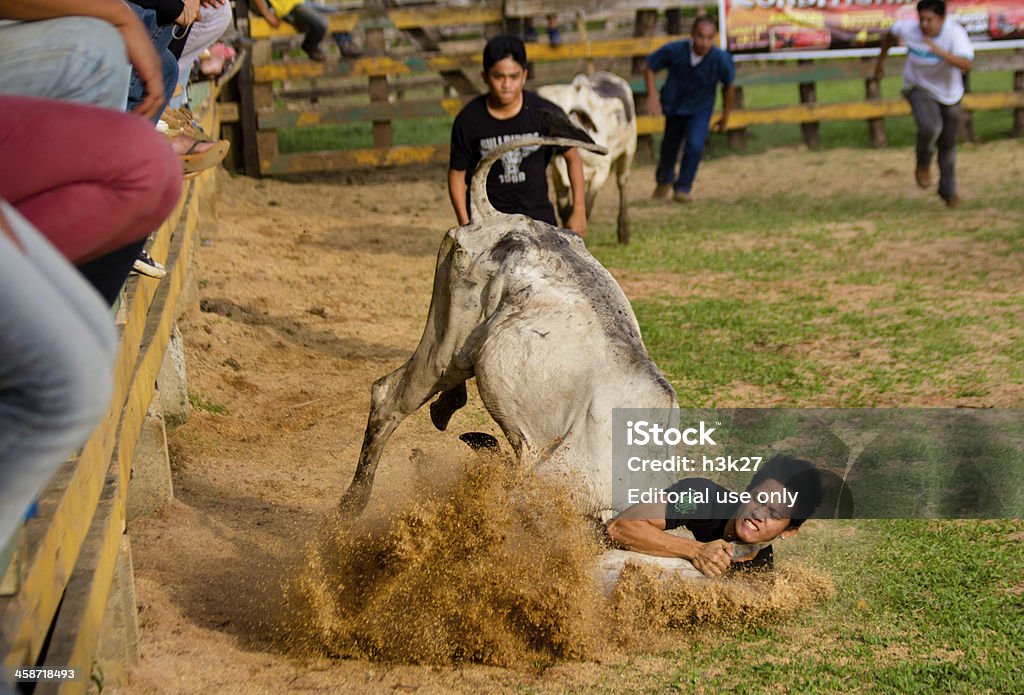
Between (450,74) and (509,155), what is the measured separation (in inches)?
330

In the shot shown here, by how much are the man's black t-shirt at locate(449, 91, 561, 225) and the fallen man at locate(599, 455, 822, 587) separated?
243 centimetres

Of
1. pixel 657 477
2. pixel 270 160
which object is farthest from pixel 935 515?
pixel 270 160

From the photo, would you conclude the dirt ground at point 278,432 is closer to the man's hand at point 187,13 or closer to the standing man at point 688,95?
the standing man at point 688,95

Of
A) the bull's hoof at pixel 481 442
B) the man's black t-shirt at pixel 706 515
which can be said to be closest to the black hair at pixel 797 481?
the man's black t-shirt at pixel 706 515

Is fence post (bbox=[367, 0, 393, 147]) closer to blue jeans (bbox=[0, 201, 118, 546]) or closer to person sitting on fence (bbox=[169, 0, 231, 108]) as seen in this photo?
person sitting on fence (bbox=[169, 0, 231, 108])

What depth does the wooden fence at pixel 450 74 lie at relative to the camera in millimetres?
13531

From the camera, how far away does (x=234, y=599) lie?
4.21 metres

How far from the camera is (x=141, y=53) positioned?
7.93 ft

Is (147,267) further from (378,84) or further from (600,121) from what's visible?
(378,84)

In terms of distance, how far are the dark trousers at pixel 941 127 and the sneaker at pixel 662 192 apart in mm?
2486

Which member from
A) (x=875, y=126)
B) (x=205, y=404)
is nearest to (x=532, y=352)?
(x=205, y=404)

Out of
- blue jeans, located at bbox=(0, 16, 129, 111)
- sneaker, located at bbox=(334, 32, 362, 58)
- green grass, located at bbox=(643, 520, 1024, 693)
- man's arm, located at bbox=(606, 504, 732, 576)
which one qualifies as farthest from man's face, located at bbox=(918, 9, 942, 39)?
blue jeans, located at bbox=(0, 16, 129, 111)

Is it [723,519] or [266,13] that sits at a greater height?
[266,13]

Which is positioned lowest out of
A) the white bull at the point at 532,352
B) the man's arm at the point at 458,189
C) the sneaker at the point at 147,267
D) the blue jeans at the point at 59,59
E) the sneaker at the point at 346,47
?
the white bull at the point at 532,352
